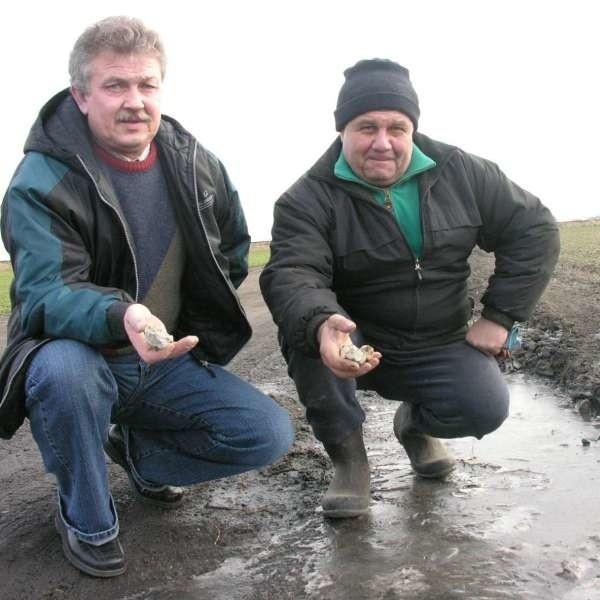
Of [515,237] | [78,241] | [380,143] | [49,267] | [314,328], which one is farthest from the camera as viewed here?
[515,237]

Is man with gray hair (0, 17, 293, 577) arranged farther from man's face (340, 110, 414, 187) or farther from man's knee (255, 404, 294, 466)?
man's face (340, 110, 414, 187)

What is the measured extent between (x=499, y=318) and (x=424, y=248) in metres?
0.53

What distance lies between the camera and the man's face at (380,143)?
11.8ft

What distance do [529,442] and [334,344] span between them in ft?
5.87

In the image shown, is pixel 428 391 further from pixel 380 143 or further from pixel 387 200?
pixel 380 143

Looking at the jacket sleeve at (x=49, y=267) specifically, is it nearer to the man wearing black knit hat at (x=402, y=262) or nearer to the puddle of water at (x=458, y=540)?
the man wearing black knit hat at (x=402, y=262)

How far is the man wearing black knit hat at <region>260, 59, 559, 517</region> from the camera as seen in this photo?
3592 millimetres

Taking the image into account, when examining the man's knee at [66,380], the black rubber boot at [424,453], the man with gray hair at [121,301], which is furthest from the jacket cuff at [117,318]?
the black rubber boot at [424,453]

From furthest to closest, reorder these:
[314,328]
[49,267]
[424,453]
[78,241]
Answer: [424,453]
[314,328]
[78,241]
[49,267]

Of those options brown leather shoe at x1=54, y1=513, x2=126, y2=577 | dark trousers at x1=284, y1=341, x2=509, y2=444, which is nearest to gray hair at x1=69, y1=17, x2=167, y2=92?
dark trousers at x1=284, y1=341, x2=509, y2=444

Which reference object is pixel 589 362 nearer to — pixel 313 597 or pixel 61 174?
pixel 313 597

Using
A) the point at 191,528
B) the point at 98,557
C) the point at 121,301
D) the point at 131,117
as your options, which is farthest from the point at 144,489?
the point at 131,117

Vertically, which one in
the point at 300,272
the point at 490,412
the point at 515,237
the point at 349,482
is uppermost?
the point at 515,237

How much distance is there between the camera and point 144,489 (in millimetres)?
3746
